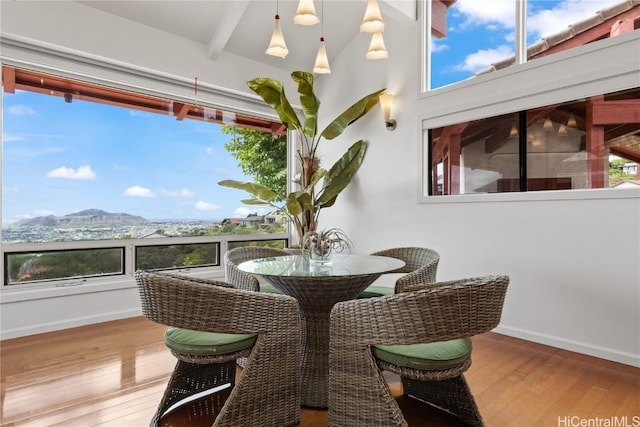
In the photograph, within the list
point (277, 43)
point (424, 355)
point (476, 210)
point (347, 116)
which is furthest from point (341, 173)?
point (424, 355)

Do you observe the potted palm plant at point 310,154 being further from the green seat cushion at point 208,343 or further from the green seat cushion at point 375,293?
the green seat cushion at point 208,343

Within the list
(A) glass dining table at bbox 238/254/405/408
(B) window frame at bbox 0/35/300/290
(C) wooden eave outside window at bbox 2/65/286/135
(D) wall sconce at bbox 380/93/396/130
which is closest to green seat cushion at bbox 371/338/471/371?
(A) glass dining table at bbox 238/254/405/408

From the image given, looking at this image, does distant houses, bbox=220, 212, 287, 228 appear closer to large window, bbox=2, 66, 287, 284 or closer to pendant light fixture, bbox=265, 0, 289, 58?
large window, bbox=2, 66, 287, 284

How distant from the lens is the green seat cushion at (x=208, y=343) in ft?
5.42

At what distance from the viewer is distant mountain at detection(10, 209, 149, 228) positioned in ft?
11.1

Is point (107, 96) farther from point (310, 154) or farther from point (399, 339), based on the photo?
point (399, 339)

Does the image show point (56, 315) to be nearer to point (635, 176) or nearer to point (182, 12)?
point (182, 12)

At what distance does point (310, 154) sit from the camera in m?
4.45

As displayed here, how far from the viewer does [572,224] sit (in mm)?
2873

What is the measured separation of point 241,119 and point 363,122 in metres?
1.62

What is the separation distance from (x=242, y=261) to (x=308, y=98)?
2.04 m

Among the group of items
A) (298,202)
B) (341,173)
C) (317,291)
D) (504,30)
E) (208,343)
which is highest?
(504,30)

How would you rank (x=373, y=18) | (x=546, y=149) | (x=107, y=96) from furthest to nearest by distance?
1. (x=107, y=96)
2. (x=546, y=149)
3. (x=373, y=18)

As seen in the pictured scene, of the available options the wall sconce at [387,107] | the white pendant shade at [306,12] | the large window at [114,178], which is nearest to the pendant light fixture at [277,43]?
the white pendant shade at [306,12]
